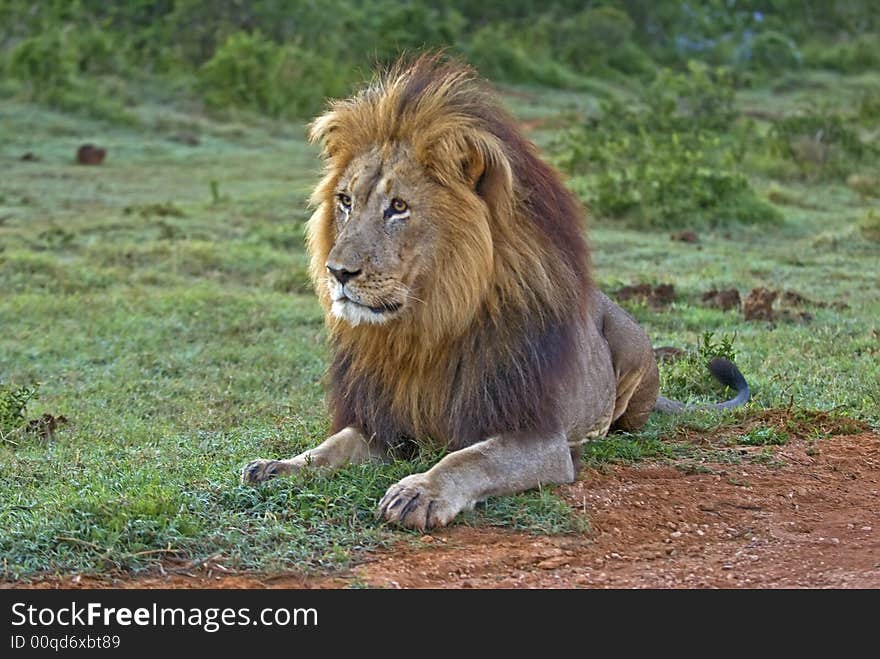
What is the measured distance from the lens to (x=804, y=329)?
7.07m

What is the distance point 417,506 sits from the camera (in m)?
3.75

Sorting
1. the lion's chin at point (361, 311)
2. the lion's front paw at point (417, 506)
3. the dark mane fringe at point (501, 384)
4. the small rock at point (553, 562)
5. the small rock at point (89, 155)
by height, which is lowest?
the small rock at point (89, 155)

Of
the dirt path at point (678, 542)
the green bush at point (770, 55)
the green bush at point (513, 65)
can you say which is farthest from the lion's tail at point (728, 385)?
the green bush at point (770, 55)

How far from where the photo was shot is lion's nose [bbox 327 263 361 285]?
3875mm

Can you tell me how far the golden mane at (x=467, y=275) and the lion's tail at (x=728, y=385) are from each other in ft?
3.95

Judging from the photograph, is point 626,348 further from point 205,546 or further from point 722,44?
point 722,44

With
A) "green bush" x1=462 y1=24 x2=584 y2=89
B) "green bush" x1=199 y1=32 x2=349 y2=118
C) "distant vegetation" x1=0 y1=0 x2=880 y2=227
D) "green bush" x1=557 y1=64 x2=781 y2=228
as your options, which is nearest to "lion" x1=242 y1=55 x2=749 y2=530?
"green bush" x1=557 y1=64 x2=781 y2=228

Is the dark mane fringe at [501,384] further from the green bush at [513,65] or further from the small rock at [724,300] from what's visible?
the green bush at [513,65]

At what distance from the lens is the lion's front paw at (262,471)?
4.05 metres

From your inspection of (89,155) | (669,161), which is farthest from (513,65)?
(669,161)

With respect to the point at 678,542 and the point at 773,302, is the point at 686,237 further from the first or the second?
the point at 678,542

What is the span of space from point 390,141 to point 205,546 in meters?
1.34

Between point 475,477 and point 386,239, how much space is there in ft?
2.38
